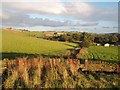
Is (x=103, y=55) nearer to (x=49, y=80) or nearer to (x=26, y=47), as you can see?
(x=26, y=47)

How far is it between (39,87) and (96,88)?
2096 mm

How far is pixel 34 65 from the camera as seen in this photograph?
40.6 ft

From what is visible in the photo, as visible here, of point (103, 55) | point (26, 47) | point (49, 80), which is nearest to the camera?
point (49, 80)

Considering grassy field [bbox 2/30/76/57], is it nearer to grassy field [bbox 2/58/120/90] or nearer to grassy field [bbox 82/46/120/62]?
grassy field [bbox 82/46/120/62]

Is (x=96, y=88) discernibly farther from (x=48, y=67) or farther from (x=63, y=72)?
(x=48, y=67)

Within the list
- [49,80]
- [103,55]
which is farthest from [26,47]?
[49,80]

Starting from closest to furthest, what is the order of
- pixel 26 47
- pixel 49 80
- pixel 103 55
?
pixel 49 80 → pixel 103 55 → pixel 26 47

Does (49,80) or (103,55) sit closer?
(49,80)

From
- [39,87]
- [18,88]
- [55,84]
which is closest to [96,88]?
[55,84]

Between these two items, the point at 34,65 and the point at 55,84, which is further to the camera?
the point at 34,65

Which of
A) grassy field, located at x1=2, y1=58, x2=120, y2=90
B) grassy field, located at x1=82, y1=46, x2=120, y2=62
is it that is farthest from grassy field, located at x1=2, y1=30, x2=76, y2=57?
grassy field, located at x1=2, y1=58, x2=120, y2=90

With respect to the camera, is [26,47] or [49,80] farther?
[26,47]

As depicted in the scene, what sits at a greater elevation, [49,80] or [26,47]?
[49,80]

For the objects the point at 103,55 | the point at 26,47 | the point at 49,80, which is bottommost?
the point at 103,55
